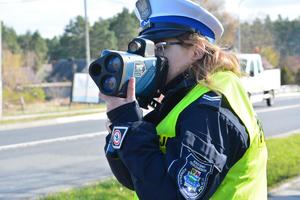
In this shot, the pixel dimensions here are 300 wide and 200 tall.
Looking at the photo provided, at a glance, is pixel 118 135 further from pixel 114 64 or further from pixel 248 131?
pixel 248 131

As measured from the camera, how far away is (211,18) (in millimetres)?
1938

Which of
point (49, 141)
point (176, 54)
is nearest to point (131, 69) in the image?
point (176, 54)

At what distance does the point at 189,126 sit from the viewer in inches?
67.4

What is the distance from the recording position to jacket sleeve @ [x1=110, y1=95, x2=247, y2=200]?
5.49ft

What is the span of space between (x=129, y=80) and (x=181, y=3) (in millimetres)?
340

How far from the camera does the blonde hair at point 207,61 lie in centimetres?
190

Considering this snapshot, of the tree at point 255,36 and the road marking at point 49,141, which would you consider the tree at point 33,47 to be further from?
the road marking at point 49,141

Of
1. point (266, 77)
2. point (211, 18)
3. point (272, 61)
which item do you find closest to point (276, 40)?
point (272, 61)

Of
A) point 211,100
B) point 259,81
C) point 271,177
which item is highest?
point 211,100

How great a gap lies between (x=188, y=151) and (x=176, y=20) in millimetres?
459

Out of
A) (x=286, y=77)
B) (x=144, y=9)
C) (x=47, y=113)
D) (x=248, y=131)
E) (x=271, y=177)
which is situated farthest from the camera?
(x=286, y=77)

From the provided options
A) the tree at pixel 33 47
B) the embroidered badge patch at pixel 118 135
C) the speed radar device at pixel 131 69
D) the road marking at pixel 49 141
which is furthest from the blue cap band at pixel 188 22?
the tree at pixel 33 47

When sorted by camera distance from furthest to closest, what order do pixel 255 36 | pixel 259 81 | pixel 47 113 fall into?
1. pixel 255 36
2. pixel 47 113
3. pixel 259 81

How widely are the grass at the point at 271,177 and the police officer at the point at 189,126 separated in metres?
4.81
